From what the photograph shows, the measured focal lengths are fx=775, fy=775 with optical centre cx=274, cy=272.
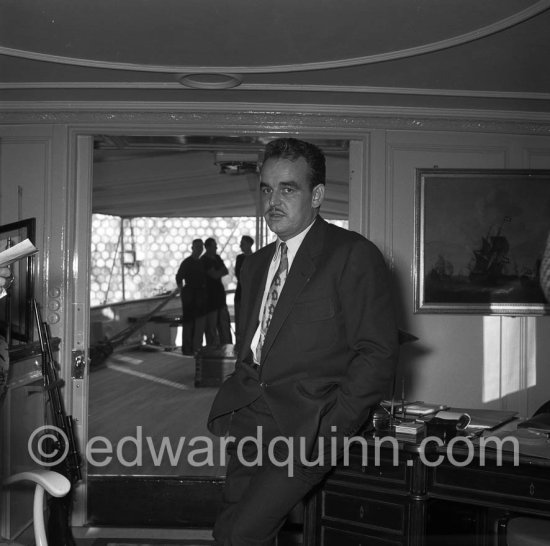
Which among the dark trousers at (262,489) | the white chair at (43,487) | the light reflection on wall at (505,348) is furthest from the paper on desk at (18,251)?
the light reflection on wall at (505,348)

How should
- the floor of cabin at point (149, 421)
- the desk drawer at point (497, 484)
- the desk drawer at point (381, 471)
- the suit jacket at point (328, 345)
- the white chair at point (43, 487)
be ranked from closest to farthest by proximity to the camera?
the white chair at point (43, 487) → the suit jacket at point (328, 345) → the desk drawer at point (497, 484) → the desk drawer at point (381, 471) → the floor of cabin at point (149, 421)

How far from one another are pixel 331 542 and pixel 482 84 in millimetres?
2659

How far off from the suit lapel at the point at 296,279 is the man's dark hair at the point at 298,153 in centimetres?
20

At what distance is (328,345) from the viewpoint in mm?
2529

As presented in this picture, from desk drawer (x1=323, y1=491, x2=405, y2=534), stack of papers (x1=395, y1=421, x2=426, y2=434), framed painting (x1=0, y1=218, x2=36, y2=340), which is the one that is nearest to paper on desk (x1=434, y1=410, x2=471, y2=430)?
stack of papers (x1=395, y1=421, x2=426, y2=434)

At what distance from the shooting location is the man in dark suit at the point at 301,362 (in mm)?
2471

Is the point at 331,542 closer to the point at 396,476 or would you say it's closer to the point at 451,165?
the point at 396,476

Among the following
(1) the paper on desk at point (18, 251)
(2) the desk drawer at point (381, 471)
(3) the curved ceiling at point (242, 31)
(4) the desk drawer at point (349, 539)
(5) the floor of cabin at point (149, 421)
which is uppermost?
(3) the curved ceiling at point (242, 31)

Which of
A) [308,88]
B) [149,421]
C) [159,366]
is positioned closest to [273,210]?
[308,88]

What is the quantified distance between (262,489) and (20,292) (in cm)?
278

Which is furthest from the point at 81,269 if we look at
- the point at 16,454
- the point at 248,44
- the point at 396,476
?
the point at 396,476

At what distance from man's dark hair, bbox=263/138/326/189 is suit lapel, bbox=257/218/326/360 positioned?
7.7 inches

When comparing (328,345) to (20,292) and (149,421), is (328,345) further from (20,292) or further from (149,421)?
(149,421)

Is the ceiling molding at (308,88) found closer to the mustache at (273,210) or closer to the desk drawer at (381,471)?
the mustache at (273,210)
